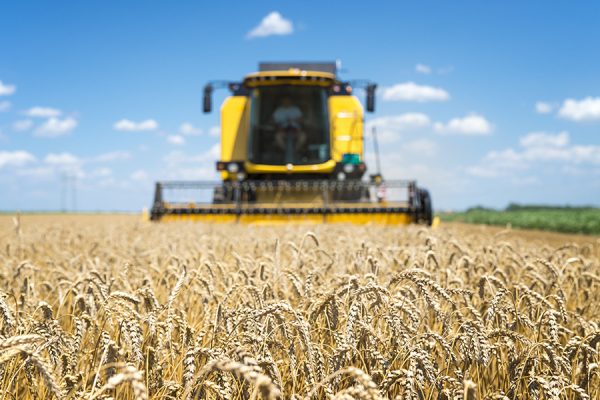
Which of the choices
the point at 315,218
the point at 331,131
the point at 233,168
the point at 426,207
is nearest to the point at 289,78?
the point at 331,131

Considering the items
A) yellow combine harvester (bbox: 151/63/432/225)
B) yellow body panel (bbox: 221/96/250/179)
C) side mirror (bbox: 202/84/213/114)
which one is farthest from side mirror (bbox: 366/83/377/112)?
side mirror (bbox: 202/84/213/114)

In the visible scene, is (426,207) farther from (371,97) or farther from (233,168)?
(233,168)

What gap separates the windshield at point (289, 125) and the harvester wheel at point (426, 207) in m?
2.30

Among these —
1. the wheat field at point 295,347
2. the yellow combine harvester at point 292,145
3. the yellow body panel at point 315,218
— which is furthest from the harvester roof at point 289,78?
the wheat field at point 295,347

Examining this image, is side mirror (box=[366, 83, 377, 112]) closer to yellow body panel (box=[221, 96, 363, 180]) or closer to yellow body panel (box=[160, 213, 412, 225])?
yellow body panel (box=[221, 96, 363, 180])

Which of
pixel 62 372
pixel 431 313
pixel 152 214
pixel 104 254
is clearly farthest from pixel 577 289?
pixel 152 214

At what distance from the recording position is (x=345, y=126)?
1365cm

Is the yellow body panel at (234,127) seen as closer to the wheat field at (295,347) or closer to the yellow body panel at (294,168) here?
the yellow body panel at (294,168)

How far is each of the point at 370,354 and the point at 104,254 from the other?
395 cm

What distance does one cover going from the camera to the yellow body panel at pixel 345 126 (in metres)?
13.5

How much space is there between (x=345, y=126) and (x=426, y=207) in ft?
9.33

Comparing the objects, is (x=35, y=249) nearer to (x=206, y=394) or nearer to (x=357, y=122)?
(x=206, y=394)

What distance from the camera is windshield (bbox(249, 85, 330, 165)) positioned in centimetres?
1330

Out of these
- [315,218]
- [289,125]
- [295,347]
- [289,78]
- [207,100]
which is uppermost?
[289,78]
